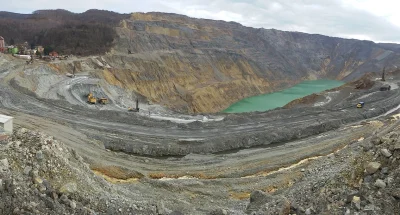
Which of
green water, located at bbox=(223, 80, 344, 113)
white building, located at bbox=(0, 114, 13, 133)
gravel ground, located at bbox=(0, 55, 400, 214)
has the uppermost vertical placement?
white building, located at bbox=(0, 114, 13, 133)

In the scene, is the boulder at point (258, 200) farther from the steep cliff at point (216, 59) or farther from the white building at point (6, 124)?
the steep cliff at point (216, 59)

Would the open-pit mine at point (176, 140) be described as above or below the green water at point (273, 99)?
above

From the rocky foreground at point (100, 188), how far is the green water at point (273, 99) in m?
56.0

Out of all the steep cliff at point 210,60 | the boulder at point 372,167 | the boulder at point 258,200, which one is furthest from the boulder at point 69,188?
the steep cliff at point 210,60

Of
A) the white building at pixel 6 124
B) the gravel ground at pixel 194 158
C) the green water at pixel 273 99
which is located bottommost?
the green water at pixel 273 99

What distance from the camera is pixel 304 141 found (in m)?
31.1

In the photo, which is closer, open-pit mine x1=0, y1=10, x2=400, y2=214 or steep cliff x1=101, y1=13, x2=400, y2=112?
open-pit mine x1=0, y1=10, x2=400, y2=214

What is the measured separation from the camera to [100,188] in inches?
488

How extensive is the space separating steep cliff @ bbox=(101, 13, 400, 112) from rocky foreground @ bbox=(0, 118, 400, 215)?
153ft

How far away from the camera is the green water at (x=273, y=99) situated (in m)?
71.0

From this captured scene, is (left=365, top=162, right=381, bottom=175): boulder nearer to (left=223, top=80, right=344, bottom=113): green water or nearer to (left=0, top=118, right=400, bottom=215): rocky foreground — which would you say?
(left=0, top=118, right=400, bottom=215): rocky foreground

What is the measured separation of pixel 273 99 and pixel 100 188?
247ft

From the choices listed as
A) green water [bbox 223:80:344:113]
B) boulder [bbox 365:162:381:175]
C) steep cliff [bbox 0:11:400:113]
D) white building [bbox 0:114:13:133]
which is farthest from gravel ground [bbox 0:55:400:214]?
green water [bbox 223:80:344:113]

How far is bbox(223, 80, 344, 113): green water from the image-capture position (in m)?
71.0
